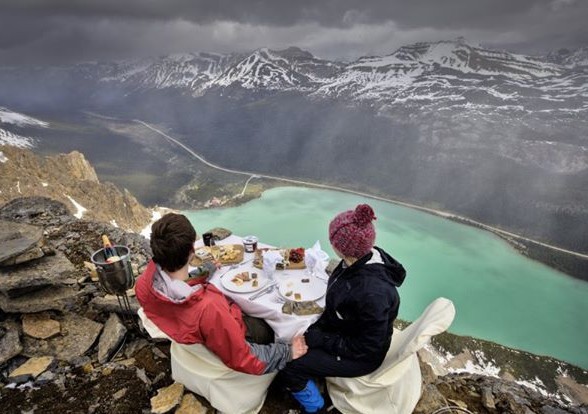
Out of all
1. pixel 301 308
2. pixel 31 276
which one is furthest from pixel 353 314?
pixel 31 276

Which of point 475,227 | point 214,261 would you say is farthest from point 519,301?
point 214,261

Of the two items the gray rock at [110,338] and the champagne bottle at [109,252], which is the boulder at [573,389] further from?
the champagne bottle at [109,252]

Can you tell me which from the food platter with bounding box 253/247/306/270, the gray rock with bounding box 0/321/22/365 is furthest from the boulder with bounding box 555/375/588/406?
the gray rock with bounding box 0/321/22/365

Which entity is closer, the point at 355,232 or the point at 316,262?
the point at 355,232

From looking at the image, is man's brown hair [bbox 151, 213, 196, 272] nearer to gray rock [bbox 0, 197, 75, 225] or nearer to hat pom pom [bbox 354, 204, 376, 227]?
hat pom pom [bbox 354, 204, 376, 227]

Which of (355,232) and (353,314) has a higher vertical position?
(355,232)

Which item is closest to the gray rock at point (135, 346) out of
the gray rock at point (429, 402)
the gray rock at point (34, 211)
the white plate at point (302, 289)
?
the white plate at point (302, 289)

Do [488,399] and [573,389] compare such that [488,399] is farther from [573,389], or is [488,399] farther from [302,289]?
[573,389]
